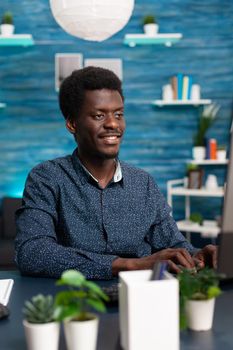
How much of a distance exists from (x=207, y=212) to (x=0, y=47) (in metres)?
2.47

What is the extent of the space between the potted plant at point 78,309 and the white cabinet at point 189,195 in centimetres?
373

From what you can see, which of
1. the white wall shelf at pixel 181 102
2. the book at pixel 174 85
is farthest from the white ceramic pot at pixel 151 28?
the white wall shelf at pixel 181 102

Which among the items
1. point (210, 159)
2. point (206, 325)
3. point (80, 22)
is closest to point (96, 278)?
point (206, 325)

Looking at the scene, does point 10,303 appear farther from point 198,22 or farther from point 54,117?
point 198,22

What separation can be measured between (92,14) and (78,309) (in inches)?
102

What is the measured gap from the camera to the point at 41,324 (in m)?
0.83

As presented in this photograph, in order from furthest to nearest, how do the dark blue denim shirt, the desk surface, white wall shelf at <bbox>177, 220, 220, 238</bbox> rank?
white wall shelf at <bbox>177, 220, 220, 238</bbox> → the dark blue denim shirt → the desk surface

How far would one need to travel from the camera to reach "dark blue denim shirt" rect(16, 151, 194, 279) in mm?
1573

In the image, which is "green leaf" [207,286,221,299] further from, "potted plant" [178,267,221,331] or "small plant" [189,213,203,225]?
"small plant" [189,213,203,225]

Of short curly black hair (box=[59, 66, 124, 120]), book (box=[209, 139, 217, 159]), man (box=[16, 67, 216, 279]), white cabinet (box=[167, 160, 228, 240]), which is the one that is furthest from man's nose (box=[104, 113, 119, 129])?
book (box=[209, 139, 217, 159])

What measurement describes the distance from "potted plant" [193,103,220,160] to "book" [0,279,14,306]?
11.8ft

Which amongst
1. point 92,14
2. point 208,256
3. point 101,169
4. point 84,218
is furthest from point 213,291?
point 92,14

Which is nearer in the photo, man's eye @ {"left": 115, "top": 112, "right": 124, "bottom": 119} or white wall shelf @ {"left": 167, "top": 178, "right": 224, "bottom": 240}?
man's eye @ {"left": 115, "top": 112, "right": 124, "bottom": 119}

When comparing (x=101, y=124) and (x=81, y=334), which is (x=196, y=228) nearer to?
(x=101, y=124)
